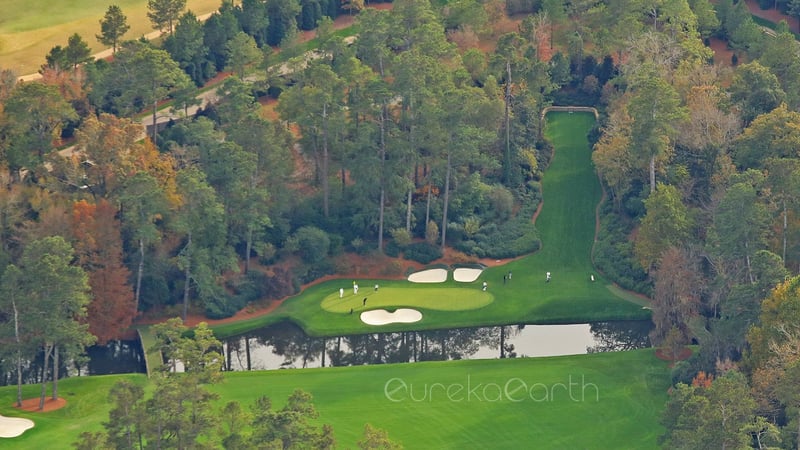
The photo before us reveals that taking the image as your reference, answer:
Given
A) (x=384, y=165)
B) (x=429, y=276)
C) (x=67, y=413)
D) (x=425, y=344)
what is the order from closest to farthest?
(x=67, y=413) < (x=425, y=344) < (x=429, y=276) < (x=384, y=165)

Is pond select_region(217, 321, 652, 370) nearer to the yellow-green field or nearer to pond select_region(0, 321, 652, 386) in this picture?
pond select_region(0, 321, 652, 386)

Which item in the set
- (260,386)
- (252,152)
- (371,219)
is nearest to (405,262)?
(371,219)

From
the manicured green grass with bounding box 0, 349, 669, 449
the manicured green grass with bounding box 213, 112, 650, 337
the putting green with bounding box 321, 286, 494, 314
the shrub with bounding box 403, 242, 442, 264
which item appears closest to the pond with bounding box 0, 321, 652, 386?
the manicured green grass with bounding box 213, 112, 650, 337

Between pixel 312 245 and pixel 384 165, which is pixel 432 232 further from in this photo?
pixel 312 245

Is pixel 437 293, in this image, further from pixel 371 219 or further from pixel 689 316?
pixel 689 316

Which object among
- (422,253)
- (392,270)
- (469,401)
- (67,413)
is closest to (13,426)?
(67,413)
